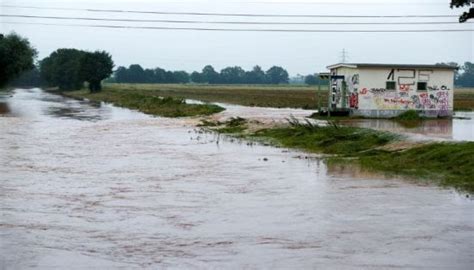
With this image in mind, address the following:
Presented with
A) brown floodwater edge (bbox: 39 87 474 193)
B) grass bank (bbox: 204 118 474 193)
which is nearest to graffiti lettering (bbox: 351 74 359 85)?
brown floodwater edge (bbox: 39 87 474 193)

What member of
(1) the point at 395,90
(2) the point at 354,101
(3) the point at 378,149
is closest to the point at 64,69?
(2) the point at 354,101

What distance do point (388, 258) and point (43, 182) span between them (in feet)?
33.7

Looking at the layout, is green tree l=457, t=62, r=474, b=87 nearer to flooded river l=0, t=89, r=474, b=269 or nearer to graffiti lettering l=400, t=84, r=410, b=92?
graffiti lettering l=400, t=84, r=410, b=92

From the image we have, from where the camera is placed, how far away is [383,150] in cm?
2277

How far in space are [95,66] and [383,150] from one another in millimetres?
93067

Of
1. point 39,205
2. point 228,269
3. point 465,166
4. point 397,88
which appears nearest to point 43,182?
point 39,205

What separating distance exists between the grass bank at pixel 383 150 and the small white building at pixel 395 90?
7.34m

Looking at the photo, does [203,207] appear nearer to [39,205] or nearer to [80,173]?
[39,205]

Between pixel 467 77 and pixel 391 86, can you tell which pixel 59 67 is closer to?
pixel 467 77

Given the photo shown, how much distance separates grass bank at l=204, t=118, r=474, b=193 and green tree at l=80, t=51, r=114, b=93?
81.0m

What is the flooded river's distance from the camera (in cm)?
906

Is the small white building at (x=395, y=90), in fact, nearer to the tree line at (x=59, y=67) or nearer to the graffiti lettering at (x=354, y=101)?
the graffiti lettering at (x=354, y=101)

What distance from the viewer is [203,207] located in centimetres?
1322

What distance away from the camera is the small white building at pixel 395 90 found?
39.1m
